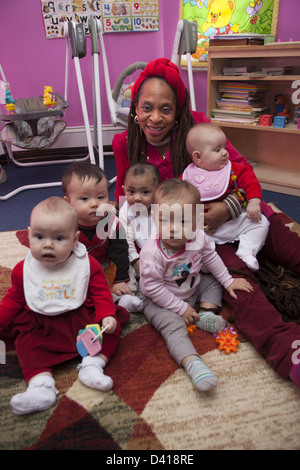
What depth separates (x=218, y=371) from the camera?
0.93 meters

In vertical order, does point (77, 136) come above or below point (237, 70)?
below

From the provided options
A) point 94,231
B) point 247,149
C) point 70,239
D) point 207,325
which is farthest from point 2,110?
point 207,325

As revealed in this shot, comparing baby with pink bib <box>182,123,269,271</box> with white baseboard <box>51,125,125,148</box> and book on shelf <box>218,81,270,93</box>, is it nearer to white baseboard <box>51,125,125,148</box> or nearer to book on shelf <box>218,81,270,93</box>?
book on shelf <box>218,81,270,93</box>

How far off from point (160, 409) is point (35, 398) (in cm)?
31

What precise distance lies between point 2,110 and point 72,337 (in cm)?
278

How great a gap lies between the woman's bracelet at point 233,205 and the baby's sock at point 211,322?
39 centimetres

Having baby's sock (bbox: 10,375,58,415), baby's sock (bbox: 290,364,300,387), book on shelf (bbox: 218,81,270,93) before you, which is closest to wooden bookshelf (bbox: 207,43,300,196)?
book on shelf (bbox: 218,81,270,93)

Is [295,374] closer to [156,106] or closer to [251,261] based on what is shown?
[251,261]

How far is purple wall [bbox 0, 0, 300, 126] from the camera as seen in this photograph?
287cm

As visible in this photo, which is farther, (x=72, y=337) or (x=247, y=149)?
(x=247, y=149)

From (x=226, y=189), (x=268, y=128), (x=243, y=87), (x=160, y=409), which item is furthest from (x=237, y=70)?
(x=160, y=409)

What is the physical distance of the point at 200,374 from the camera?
0.85 metres

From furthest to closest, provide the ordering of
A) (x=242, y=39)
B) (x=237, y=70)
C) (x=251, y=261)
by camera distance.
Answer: (x=237, y=70)
(x=242, y=39)
(x=251, y=261)

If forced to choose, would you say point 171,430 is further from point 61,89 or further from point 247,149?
point 61,89
